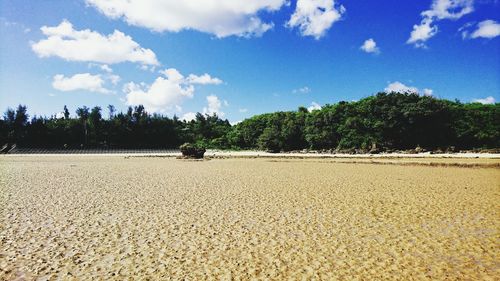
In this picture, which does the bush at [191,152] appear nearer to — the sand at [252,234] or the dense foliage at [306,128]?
the dense foliage at [306,128]

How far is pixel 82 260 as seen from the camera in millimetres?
6598

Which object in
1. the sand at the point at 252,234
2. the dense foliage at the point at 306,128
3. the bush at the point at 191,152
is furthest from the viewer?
the dense foliage at the point at 306,128

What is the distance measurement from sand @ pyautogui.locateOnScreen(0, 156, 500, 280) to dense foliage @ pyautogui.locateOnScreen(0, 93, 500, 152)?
105ft

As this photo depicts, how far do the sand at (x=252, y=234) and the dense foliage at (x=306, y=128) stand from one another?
31.9 m

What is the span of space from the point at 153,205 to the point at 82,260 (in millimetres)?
5279

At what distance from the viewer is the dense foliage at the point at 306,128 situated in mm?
42938

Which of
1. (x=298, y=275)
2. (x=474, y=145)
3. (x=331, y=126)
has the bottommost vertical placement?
(x=298, y=275)

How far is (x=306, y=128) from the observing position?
180ft

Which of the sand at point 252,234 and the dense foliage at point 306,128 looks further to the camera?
the dense foliage at point 306,128

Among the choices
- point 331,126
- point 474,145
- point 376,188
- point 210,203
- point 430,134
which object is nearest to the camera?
point 210,203

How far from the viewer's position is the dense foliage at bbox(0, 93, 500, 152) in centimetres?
4294

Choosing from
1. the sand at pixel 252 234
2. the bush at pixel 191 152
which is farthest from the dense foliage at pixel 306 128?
the sand at pixel 252 234

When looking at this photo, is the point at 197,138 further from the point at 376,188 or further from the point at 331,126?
the point at 376,188

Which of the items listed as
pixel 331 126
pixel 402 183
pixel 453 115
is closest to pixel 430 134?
pixel 453 115
